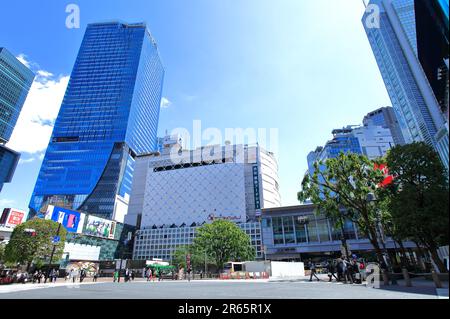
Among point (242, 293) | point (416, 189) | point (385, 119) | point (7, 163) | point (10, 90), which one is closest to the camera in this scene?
point (242, 293)

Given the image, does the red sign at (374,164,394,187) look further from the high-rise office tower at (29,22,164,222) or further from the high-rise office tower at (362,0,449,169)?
the high-rise office tower at (29,22,164,222)

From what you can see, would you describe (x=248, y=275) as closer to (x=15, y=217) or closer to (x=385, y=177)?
(x=385, y=177)

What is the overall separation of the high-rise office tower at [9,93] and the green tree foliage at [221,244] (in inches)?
3746

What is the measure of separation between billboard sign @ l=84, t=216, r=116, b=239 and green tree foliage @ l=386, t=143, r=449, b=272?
71.6 meters

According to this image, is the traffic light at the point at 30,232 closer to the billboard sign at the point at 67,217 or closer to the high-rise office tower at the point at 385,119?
the billboard sign at the point at 67,217

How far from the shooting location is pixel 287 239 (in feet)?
205

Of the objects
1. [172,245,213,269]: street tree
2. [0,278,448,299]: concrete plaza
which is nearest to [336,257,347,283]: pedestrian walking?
[0,278,448,299]: concrete plaza

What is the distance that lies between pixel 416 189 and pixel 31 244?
145 feet

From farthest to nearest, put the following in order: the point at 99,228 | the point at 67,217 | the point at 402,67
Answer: the point at 402,67
the point at 99,228
the point at 67,217

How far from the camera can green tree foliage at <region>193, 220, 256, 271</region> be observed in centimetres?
4709

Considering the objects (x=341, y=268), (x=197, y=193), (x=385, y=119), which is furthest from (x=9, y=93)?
(x=385, y=119)

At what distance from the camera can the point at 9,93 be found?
3745 inches

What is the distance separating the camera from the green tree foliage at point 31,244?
3453 cm

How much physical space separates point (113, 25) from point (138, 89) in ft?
152
